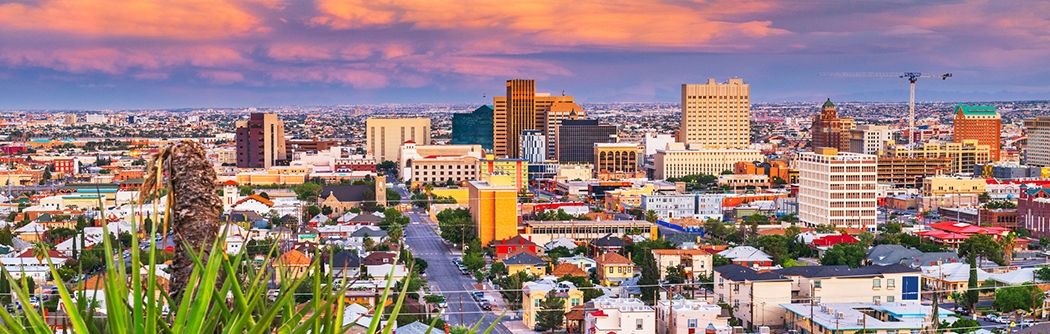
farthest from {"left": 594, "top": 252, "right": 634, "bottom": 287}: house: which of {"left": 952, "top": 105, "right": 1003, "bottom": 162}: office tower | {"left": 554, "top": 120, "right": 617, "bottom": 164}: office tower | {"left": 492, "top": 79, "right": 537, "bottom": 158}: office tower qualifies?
{"left": 952, "top": 105, "right": 1003, "bottom": 162}: office tower

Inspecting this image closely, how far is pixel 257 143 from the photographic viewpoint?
5438 centimetres

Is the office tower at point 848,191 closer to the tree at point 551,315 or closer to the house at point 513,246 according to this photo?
the house at point 513,246

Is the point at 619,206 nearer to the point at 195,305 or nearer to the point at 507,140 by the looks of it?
the point at 507,140

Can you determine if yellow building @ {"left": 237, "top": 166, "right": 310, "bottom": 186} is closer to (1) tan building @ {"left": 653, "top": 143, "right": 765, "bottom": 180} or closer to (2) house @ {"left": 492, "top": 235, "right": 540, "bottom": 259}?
(1) tan building @ {"left": 653, "top": 143, "right": 765, "bottom": 180}

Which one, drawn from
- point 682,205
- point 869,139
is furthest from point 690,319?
point 869,139

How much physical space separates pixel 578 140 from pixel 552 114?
218 centimetres

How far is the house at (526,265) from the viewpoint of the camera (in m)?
20.5

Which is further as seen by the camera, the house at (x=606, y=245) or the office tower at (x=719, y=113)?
the office tower at (x=719, y=113)

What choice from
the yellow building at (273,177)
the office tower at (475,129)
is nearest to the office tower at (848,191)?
Answer: the yellow building at (273,177)

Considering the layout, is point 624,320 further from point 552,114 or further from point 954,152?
point 552,114

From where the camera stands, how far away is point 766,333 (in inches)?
572

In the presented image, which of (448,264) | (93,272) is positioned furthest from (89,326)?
(448,264)

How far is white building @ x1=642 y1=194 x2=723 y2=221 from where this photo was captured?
112ft

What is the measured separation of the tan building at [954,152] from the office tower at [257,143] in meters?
24.7
